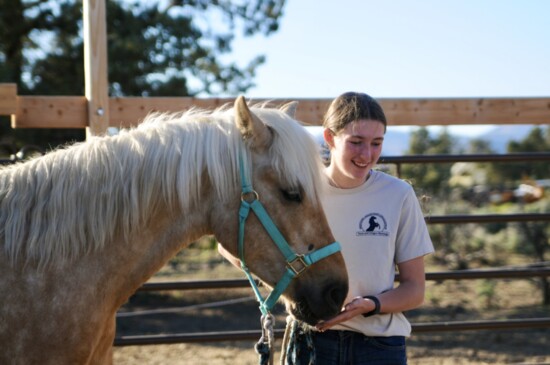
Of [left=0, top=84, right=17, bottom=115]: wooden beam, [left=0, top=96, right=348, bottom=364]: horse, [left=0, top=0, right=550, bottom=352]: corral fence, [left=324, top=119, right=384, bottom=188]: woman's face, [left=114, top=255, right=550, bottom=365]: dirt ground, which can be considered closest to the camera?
[left=0, top=96, right=348, bottom=364]: horse

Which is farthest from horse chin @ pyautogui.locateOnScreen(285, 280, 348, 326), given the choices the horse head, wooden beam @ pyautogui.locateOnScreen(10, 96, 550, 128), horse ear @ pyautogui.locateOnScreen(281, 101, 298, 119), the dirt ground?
the dirt ground

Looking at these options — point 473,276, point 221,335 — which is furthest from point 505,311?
point 221,335

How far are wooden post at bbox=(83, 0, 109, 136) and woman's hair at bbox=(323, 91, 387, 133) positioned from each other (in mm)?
1677

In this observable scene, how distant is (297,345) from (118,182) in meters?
0.89

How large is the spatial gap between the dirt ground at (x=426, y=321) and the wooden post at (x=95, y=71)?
1928 mm

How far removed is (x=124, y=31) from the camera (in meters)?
8.57

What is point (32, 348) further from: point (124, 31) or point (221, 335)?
point (124, 31)

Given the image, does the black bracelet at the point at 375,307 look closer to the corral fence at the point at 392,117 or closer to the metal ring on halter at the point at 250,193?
the metal ring on halter at the point at 250,193

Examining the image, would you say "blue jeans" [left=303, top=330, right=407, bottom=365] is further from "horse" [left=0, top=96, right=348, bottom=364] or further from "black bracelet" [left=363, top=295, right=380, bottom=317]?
"horse" [left=0, top=96, right=348, bottom=364]

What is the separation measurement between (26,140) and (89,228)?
6738 millimetres

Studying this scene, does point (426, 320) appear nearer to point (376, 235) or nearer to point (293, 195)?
point (376, 235)

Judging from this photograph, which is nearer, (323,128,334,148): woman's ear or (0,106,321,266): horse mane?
(0,106,321,266): horse mane

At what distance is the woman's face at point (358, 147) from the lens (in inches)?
88.0

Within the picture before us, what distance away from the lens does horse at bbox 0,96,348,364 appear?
6.64 feet
